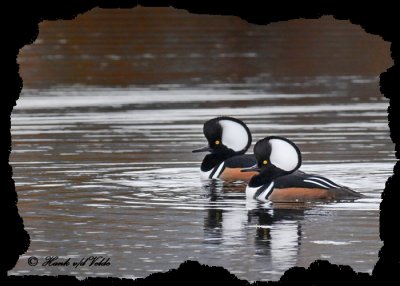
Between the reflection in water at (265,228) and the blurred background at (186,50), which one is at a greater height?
the blurred background at (186,50)

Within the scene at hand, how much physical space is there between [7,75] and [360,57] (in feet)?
66.1

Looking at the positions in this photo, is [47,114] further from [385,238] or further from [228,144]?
[385,238]

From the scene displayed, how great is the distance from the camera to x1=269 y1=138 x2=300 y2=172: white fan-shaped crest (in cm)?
1391

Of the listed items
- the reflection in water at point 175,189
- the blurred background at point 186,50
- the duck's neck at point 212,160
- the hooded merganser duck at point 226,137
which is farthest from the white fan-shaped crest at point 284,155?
the blurred background at point 186,50

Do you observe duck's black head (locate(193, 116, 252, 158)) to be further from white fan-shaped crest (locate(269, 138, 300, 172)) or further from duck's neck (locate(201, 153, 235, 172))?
white fan-shaped crest (locate(269, 138, 300, 172))

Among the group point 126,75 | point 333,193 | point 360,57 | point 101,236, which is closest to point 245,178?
point 333,193

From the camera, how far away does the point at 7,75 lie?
432 inches

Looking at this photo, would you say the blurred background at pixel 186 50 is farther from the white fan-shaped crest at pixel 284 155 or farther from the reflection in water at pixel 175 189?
the white fan-shaped crest at pixel 284 155

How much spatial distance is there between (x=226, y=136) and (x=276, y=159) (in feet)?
8.05

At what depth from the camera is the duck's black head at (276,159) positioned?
13.9m

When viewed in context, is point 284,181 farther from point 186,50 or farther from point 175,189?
point 186,50

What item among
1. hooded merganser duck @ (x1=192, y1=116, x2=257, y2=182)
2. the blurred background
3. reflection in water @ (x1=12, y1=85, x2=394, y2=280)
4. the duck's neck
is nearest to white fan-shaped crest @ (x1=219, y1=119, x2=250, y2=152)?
hooded merganser duck @ (x1=192, y1=116, x2=257, y2=182)

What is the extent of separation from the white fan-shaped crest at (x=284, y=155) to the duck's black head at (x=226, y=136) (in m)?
2.25

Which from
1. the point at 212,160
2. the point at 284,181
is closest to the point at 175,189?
the point at 284,181
